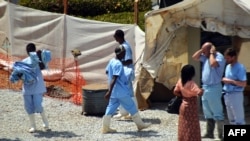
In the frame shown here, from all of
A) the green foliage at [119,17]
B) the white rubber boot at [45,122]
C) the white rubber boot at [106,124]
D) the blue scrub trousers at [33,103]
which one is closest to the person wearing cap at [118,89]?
the white rubber boot at [106,124]

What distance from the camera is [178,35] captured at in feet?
41.0

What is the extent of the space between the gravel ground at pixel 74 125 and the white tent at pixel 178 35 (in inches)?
29.3

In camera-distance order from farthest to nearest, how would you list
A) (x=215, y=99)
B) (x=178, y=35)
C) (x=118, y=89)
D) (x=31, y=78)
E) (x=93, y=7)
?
(x=93, y=7) < (x=178, y=35) < (x=31, y=78) < (x=118, y=89) < (x=215, y=99)

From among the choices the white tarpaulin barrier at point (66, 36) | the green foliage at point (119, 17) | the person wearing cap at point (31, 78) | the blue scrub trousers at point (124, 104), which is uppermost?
the green foliage at point (119, 17)

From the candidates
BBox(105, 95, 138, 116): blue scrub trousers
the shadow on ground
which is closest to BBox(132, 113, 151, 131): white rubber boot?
BBox(105, 95, 138, 116): blue scrub trousers

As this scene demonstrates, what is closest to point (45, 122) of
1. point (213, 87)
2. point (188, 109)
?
point (188, 109)

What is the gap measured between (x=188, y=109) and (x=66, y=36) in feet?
20.1

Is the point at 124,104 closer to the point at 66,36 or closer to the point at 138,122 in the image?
the point at 138,122

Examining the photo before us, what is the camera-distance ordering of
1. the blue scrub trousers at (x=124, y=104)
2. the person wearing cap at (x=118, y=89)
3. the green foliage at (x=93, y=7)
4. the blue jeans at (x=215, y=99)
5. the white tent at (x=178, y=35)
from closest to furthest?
the blue jeans at (x=215, y=99), the person wearing cap at (x=118, y=89), the blue scrub trousers at (x=124, y=104), the white tent at (x=178, y=35), the green foliage at (x=93, y=7)

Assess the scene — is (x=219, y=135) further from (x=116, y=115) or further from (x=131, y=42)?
(x=131, y=42)

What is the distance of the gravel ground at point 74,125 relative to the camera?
1095cm

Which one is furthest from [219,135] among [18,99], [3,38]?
[3,38]

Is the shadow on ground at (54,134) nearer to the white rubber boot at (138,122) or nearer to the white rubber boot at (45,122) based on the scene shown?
the white rubber boot at (45,122)

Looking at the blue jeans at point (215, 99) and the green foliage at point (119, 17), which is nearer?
the blue jeans at point (215, 99)
